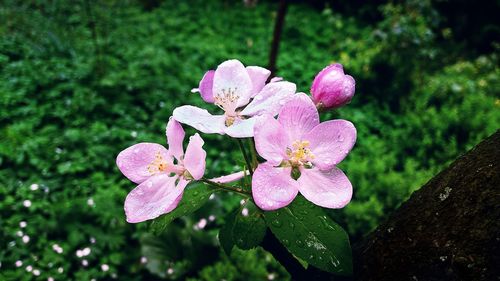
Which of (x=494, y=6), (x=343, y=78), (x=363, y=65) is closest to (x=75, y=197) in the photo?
(x=343, y=78)

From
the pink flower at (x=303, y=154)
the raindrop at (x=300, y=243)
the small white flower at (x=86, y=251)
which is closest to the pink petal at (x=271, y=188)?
the pink flower at (x=303, y=154)

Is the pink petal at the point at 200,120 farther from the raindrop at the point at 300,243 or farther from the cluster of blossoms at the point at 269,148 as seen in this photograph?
the raindrop at the point at 300,243

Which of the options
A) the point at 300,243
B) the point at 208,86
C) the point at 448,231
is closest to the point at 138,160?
the point at 208,86

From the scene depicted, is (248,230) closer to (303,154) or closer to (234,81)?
(303,154)

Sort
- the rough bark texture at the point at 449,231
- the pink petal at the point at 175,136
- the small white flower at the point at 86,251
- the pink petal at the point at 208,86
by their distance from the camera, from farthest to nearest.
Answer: the small white flower at the point at 86,251, the pink petal at the point at 208,86, the pink petal at the point at 175,136, the rough bark texture at the point at 449,231

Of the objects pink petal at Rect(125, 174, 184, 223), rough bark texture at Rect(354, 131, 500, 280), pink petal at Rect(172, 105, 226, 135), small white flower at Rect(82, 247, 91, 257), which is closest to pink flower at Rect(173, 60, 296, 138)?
pink petal at Rect(172, 105, 226, 135)

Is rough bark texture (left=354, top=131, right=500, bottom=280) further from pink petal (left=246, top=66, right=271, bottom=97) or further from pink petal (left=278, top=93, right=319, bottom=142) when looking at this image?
pink petal (left=246, top=66, right=271, bottom=97)
